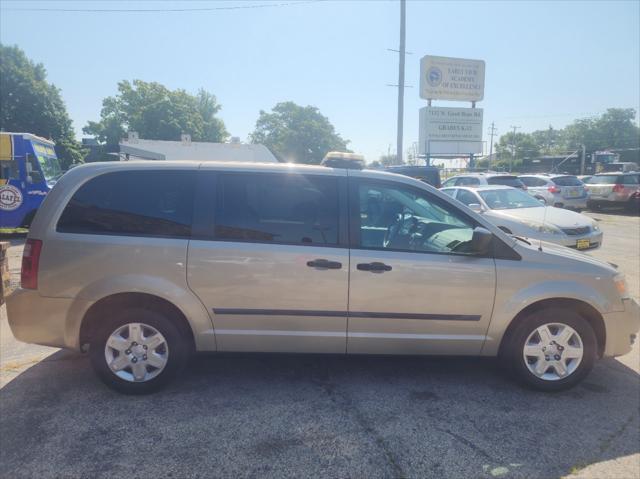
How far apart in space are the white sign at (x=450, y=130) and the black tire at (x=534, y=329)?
2140 cm

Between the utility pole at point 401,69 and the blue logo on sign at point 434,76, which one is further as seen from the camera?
the blue logo on sign at point 434,76

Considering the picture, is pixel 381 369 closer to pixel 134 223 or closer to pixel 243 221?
pixel 243 221

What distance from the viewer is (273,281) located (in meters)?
3.02

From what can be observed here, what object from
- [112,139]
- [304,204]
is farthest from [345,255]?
[112,139]

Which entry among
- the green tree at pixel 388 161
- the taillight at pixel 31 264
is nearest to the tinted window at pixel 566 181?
the green tree at pixel 388 161

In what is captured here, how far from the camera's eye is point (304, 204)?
10.3 feet

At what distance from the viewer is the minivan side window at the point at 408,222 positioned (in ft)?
10.4

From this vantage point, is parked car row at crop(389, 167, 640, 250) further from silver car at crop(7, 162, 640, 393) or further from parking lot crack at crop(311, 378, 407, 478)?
parking lot crack at crop(311, 378, 407, 478)

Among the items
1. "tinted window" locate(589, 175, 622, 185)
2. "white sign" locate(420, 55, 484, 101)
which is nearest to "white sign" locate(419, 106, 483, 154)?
"white sign" locate(420, 55, 484, 101)

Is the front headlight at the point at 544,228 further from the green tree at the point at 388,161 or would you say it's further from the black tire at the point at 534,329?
the green tree at the point at 388,161

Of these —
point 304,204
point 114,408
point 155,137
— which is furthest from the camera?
point 155,137

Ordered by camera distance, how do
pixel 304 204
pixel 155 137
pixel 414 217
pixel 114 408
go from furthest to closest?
pixel 155 137 → pixel 414 217 → pixel 304 204 → pixel 114 408

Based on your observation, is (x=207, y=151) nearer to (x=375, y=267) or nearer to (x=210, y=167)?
(x=210, y=167)

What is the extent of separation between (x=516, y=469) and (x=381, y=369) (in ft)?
4.48
